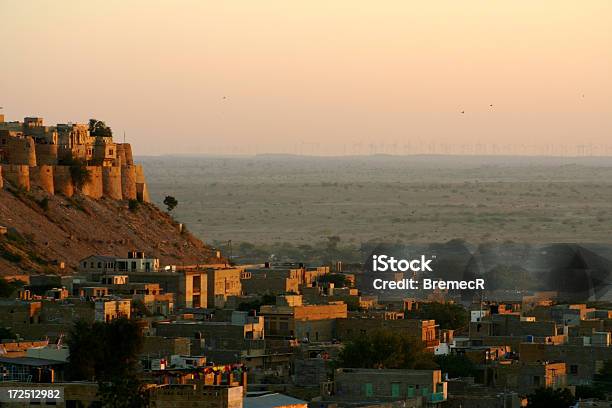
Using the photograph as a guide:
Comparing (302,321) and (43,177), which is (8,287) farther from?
(43,177)

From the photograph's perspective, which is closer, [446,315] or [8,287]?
[446,315]

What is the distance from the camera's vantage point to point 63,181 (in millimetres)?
94875

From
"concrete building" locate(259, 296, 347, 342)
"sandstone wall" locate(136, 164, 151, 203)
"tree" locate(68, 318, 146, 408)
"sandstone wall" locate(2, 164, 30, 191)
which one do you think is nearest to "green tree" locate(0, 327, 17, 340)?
"concrete building" locate(259, 296, 347, 342)

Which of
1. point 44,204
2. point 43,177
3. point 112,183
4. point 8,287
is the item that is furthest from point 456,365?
point 112,183

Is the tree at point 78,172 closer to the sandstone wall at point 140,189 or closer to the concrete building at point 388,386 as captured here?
the sandstone wall at point 140,189

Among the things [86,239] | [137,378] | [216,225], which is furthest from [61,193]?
[216,225]

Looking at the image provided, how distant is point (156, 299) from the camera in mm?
68562

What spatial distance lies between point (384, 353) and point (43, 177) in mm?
42977

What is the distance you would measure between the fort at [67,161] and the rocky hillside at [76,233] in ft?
1.70

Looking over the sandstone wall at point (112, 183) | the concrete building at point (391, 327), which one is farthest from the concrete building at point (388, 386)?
the sandstone wall at point (112, 183)

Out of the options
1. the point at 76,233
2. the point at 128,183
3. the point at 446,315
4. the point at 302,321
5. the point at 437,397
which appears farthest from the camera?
the point at 128,183

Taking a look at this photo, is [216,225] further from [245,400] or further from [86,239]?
[245,400]

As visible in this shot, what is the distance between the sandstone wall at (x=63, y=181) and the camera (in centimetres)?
9462

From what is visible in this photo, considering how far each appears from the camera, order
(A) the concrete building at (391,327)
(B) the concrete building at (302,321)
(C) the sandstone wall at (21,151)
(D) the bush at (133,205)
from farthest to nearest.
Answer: (D) the bush at (133,205), (C) the sandstone wall at (21,151), (B) the concrete building at (302,321), (A) the concrete building at (391,327)
